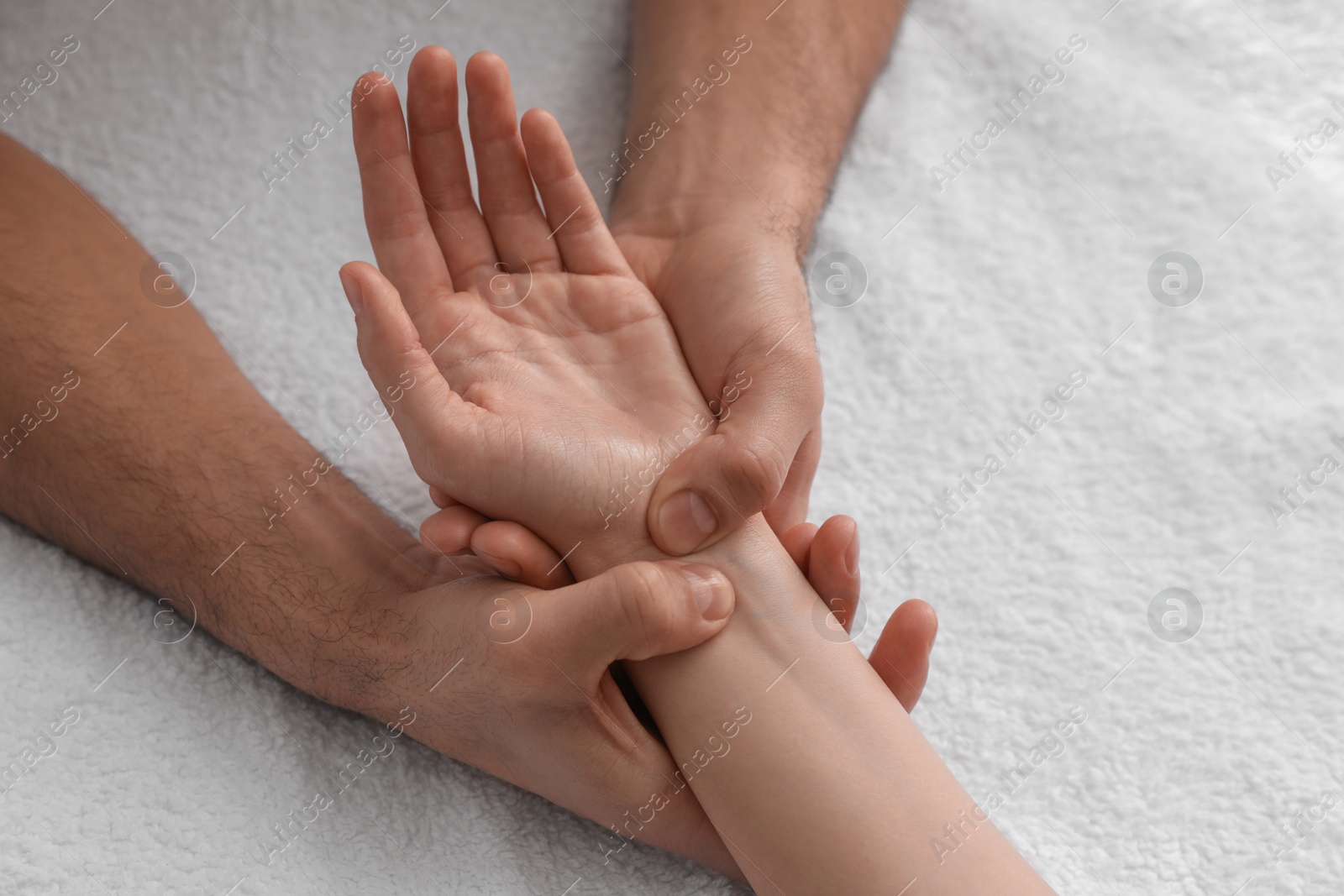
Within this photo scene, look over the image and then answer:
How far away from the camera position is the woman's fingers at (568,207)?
1.12 metres

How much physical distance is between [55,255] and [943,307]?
1.01 meters

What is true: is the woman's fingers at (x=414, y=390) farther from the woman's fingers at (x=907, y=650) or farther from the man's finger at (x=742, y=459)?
the woman's fingers at (x=907, y=650)

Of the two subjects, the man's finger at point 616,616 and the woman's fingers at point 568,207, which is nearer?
the man's finger at point 616,616

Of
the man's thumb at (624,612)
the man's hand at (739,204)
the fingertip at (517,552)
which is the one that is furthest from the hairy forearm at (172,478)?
the man's hand at (739,204)

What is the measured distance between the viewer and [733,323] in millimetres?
1094

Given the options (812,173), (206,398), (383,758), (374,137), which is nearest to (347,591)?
(383,758)

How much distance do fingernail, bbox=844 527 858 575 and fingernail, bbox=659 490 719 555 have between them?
5.1 inches

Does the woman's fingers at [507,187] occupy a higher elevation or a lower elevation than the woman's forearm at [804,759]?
higher

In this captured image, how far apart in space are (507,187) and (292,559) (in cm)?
45

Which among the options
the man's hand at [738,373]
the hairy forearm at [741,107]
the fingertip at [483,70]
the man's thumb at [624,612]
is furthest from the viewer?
the hairy forearm at [741,107]

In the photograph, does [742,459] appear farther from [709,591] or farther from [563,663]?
[563,663]

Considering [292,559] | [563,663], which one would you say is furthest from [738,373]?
[292,559]

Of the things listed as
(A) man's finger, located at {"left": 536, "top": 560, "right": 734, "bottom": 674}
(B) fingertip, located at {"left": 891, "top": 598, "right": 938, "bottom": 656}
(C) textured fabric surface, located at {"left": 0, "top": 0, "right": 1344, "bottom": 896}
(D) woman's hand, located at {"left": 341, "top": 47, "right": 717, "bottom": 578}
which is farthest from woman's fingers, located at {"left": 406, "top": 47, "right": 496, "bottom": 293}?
(B) fingertip, located at {"left": 891, "top": 598, "right": 938, "bottom": 656}

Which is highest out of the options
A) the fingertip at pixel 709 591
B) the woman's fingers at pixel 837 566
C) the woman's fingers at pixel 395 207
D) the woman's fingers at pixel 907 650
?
the woman's fingers at pixel 395 207
